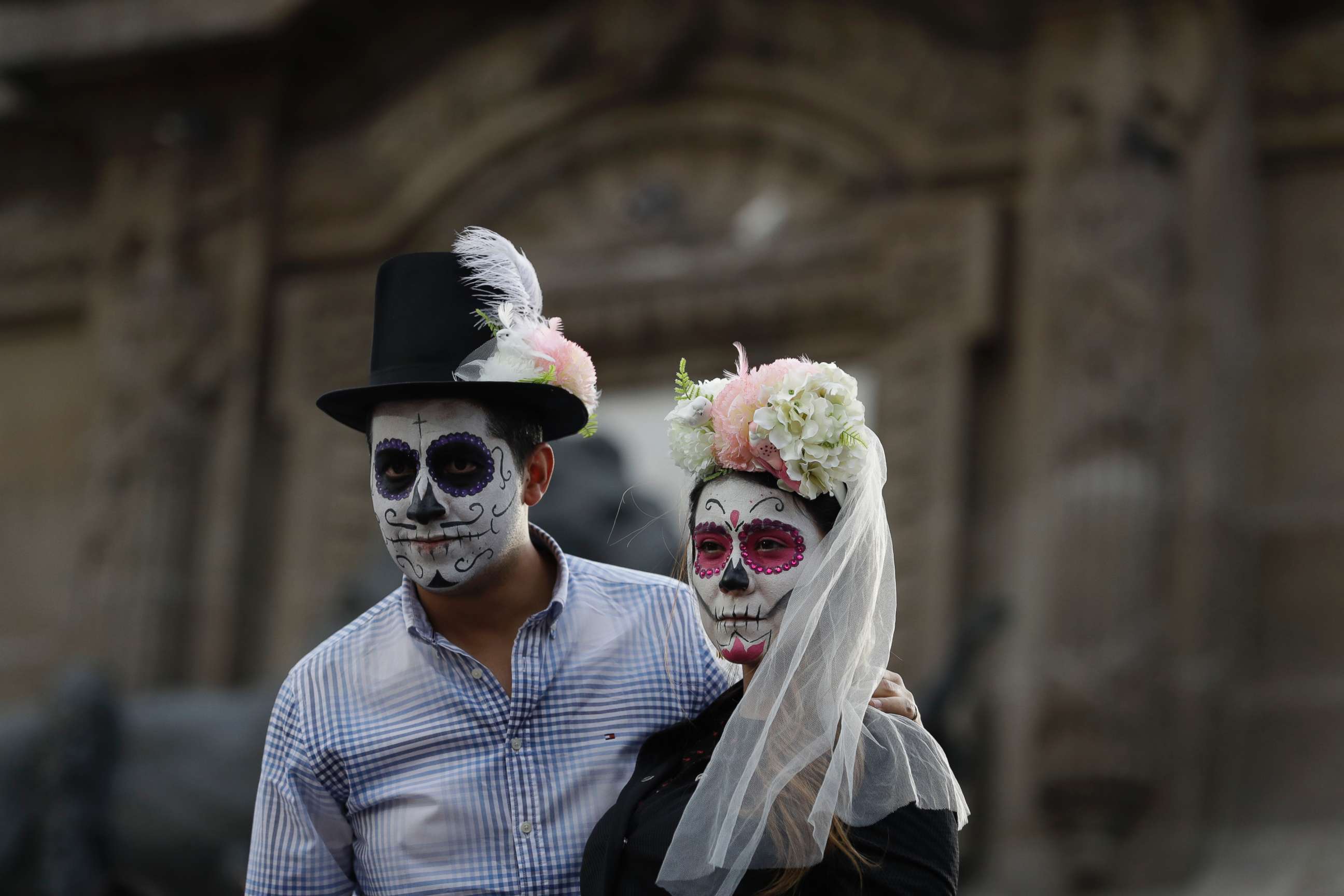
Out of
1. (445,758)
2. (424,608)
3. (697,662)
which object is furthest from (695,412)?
(445,758)

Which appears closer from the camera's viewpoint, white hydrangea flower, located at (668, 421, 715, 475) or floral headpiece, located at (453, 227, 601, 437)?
white hydrangea flower, located at (668, 421, 715, 475)

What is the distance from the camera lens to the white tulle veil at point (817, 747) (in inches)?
125

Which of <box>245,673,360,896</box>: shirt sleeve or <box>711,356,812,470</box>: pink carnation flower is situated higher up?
<box>711,356,812,470</box>: pink carnation flower

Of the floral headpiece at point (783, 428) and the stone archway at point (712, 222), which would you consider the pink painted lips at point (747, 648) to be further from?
the stone archway at point (712, 222)

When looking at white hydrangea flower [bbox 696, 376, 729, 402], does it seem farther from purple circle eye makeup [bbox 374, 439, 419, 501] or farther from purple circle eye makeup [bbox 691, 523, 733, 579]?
purple circle eye makeup [bbox 374, 439, 419, 501]

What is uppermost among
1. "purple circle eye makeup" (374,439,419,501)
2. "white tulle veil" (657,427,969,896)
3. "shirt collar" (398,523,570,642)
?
"purple circle eye makeup" (374,439,419,501)

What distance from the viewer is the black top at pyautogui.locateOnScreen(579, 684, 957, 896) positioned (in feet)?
10.3

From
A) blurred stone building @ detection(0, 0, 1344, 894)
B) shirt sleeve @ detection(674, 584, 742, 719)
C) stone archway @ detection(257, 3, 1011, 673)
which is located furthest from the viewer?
stone archway @ detection(257, 3, 1011, 673)

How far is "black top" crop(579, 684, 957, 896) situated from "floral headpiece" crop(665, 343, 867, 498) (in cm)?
40

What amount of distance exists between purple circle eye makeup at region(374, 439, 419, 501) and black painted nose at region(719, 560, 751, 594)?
604 millimetres

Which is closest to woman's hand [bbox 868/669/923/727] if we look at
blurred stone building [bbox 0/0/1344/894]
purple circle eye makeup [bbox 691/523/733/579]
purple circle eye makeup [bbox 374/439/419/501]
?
purple circle eye makeup [bbox 691/523/733/579]

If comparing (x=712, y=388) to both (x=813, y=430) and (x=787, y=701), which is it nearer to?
(x=813, y=430)

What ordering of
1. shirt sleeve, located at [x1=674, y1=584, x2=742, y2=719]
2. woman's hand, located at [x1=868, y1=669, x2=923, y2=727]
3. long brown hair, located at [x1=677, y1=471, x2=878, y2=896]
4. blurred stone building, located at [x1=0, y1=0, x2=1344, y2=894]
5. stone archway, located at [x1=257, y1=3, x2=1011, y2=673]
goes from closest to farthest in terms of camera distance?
1. long brown hair, located at [x1=677, y1=471, x2=878, y2=896]
2. woman's hand, located at [x1=868, y1=669, x2=923, y2=727]
3. shirt sleeve, located at [x1=674, y1=584, x2=742, y2=719]
4. blurred stone building, located at [x1=0, y1=0, x2=1344, y2=894]
5. stone archway, located at [x1=257, y1=3, x2=1011, y2=673]

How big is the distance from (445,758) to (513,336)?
2.41 feet
